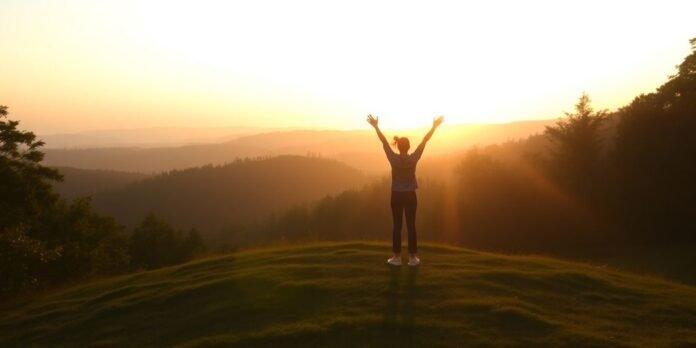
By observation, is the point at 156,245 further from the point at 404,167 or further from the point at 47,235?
the point at 404,167

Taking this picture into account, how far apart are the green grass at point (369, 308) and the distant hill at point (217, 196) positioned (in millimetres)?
151915

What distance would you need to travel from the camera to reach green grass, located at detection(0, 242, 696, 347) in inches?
373

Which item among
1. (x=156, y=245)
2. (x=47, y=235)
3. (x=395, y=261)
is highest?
(x=395, y=261)

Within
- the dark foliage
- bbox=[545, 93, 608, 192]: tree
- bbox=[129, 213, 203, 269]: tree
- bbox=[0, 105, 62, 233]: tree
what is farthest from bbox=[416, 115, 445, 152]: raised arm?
bbox=[129, 213, 203, 269]: tree

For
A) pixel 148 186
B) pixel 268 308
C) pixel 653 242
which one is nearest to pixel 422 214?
pixel 653 242

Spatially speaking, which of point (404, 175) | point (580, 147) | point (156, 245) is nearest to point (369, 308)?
point (404, 175)

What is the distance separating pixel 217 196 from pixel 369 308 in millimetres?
181480

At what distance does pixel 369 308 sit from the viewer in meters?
11.0

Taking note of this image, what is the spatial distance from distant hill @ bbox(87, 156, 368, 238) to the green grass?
498 ft

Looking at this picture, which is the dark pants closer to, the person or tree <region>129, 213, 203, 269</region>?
the person

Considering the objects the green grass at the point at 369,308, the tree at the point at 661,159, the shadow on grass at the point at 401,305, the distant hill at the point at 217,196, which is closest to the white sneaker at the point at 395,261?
the shadow on grass at the point at 401,305

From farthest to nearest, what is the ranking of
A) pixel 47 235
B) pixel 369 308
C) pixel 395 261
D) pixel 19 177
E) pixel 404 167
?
pixel 47 235
pixel 19 177
pixel 395 261
pixel 404 167
pixel 369 308

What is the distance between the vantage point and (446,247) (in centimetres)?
1919

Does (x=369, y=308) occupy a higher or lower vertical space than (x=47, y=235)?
higher
